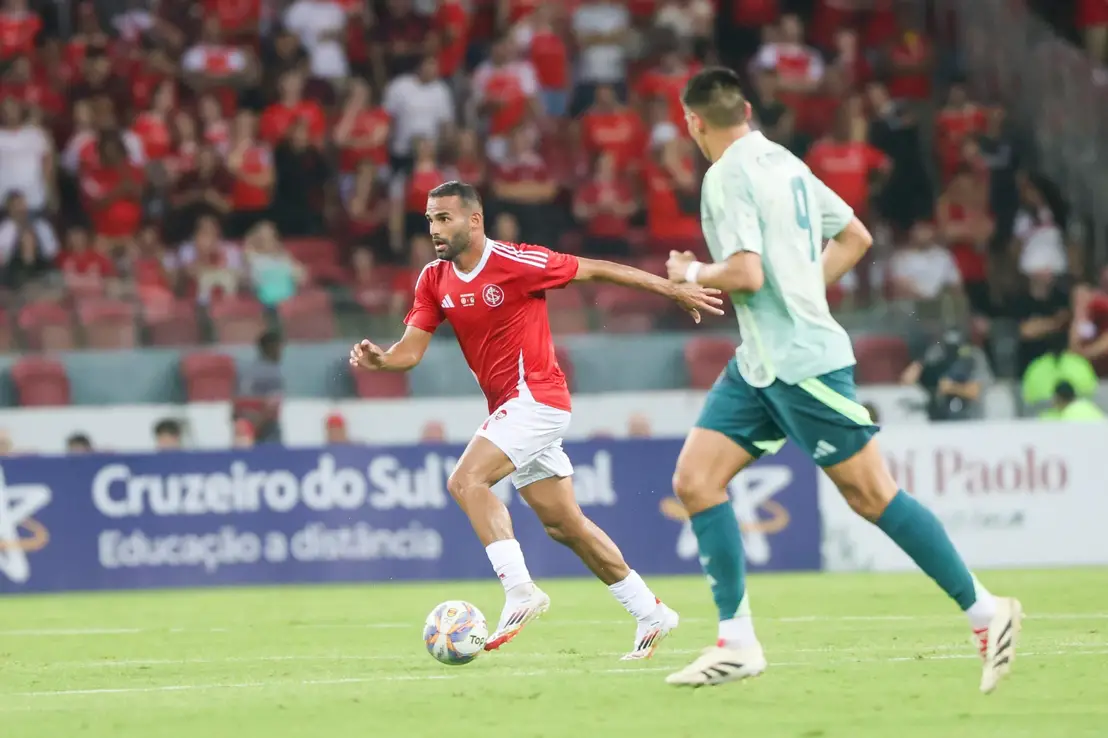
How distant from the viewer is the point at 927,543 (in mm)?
7242

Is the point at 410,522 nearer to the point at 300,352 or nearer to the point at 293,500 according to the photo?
the point at 293,500

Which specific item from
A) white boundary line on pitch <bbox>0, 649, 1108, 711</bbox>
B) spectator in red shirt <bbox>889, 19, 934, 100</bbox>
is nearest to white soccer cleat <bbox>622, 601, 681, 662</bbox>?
white boundary line on pitch <bbox>0, 649, 1108, 711</bbox>

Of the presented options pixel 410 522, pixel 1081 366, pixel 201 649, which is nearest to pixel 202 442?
pixel 410 522

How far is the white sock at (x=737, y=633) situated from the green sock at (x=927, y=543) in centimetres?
68

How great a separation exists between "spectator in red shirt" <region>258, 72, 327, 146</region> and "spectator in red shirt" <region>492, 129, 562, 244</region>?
2.08m

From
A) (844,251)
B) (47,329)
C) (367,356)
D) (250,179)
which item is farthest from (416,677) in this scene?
(250,179)

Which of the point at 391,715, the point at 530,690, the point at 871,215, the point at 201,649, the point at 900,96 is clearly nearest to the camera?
the point at 391,715

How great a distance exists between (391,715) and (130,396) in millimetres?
11067

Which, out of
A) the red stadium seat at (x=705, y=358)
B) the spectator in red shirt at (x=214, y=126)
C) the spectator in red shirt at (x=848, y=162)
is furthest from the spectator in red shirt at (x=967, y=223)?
the spectator in red shirt at (x=214, y=126)

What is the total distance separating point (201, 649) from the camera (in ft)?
34.1

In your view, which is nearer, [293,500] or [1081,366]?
[293,500]

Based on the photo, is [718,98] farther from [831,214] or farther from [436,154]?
[436,154]

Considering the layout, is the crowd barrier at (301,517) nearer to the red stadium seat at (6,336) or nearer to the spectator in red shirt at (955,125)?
the red stadium seat at (6,336)

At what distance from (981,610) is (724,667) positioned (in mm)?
1039
